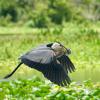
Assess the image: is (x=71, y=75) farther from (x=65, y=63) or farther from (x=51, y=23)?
(x=51, y=23)

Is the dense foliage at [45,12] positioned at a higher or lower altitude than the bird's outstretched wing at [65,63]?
lower

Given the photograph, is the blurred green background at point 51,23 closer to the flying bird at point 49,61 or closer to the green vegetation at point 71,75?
the green vegetation at point 71,75

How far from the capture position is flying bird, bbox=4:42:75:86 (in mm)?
5008

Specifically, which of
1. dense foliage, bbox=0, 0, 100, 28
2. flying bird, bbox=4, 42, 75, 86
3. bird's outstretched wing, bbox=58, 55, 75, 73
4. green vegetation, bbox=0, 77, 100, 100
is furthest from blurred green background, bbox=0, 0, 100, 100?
flying bird, bbox=4, 42, 75, 86

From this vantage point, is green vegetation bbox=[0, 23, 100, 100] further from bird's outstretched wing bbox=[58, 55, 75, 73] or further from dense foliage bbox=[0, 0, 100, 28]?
dense foliage bbox=[0, 0, 100, 28]

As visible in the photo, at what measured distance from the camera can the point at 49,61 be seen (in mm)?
4996

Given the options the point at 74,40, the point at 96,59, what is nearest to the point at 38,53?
the point at 96,59

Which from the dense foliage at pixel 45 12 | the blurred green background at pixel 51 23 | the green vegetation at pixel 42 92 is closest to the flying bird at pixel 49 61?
the green vegetation at pixel 42 92

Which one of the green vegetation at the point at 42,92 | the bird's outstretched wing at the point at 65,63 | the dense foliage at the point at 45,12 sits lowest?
the dense foliage at the point at 45,12

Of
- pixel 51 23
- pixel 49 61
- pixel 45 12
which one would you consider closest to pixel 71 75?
pixel 49 61

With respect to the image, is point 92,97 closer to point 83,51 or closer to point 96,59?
point 96,59

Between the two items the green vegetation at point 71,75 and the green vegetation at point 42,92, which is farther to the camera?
the green vegetation at point 71,75

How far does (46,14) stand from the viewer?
2031 cm

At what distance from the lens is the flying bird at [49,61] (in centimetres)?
501
